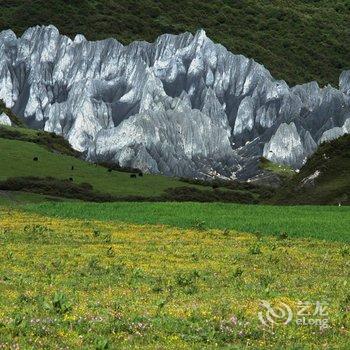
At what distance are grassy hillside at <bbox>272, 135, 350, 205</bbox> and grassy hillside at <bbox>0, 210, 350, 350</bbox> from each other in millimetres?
32062

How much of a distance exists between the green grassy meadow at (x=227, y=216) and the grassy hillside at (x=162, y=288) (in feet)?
9.80

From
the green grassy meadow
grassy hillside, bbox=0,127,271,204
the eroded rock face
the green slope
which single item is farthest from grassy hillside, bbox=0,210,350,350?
the eroded rock face

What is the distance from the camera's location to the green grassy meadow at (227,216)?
42875 millimetres

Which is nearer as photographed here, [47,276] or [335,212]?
[47,276]

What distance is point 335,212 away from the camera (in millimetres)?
53219

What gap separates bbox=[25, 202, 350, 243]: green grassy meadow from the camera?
141ft

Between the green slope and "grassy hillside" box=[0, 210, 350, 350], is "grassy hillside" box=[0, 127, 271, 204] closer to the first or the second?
the green slope

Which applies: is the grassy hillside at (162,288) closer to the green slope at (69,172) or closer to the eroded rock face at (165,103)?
the green slope at (69,172)

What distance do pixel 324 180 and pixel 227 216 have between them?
2734cm

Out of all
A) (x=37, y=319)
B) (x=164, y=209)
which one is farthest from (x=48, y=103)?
(x=37, y=319)

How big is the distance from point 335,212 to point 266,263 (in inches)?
966

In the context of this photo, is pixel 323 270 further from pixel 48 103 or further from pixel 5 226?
pixel 48 103

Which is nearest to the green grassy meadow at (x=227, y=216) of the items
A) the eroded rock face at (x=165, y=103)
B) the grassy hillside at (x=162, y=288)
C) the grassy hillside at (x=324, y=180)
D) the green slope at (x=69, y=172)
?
the grassy hillside at (x=162, y=288)

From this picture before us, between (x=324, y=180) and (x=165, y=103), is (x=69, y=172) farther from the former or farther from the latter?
(x=165, y=103)
